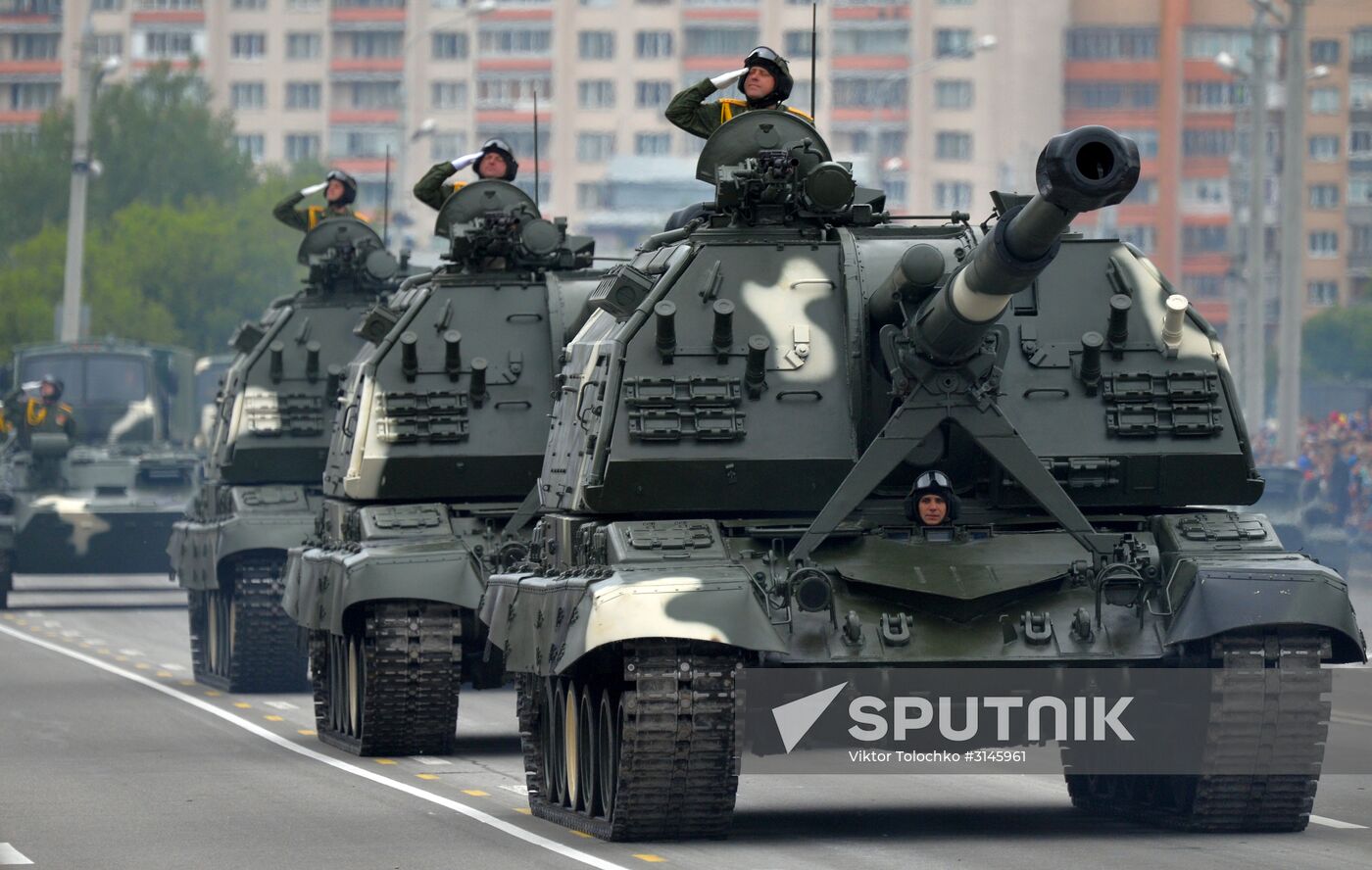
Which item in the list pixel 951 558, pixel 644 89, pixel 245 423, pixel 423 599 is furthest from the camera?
pixel 644 89

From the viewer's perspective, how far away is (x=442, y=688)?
61.6ft

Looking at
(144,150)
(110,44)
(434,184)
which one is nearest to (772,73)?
(434,184)

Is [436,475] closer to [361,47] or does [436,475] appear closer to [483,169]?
[483,169]

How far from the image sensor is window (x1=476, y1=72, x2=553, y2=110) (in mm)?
128750

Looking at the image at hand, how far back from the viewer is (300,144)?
13512cm

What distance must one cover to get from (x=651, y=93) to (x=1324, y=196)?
32213 mm

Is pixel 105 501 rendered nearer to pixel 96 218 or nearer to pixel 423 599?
pixel 423 599

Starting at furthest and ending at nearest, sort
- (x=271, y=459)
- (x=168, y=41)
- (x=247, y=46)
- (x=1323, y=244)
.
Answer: (x=247, y=46), (x=168, y=41), (x=1323, y=244), (x=271, y=459)

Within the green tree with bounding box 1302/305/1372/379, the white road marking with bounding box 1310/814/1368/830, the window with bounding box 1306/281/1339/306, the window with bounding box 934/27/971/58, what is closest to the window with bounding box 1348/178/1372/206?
the window with bounding box 1306/281/1339/306

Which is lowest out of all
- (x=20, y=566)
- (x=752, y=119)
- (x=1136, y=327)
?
(x=20, y=566)

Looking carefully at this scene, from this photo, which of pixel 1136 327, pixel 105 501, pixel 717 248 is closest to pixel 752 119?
pixel 717 248

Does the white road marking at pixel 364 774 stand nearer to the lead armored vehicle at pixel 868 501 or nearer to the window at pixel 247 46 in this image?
the lead armored vehicle at pixel 868 501

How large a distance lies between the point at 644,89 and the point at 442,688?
112 meters

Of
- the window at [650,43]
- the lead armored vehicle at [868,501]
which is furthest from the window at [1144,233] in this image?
the lead armored vehicle at [868,501]
